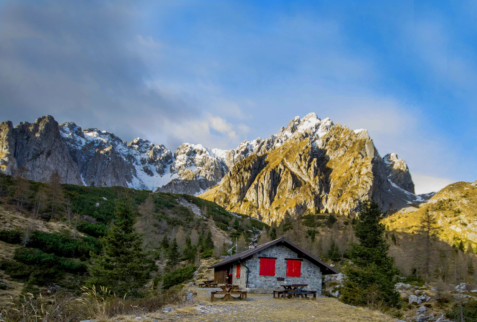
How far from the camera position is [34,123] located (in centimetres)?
17550

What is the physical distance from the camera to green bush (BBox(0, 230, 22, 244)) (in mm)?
29266

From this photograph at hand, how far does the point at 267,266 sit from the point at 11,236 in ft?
91.2

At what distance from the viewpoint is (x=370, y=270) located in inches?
806

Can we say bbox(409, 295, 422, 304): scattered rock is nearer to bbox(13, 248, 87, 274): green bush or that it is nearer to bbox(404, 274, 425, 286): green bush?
bbox(404, 274, 425, 286): green bush

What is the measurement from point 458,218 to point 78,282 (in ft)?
376

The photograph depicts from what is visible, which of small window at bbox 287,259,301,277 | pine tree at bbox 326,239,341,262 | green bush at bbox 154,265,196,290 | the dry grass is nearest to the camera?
small window at bbox 287,259,301,277

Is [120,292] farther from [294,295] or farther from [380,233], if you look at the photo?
[380,233]

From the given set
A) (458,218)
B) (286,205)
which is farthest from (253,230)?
(286,205)

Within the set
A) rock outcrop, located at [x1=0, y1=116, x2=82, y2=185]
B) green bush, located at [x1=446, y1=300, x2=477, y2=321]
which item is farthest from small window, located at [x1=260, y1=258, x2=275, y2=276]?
rock outcrop, located at [x1=0, y1=116, x2=82, y2=185]

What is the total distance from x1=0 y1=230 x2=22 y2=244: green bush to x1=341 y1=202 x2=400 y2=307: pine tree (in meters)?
33.4

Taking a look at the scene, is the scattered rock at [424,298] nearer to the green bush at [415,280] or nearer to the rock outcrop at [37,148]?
the green bush at [415,280]

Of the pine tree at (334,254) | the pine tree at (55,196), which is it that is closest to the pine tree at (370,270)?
the pine tree at (334,254)

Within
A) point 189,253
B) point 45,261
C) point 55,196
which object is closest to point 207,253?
point 189,253

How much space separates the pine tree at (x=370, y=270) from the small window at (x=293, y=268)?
13.2 ft
